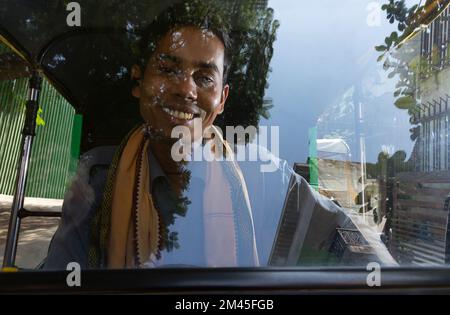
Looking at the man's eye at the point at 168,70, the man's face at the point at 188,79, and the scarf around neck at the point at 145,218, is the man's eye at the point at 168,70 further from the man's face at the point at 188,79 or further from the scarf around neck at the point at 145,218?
the scarf around neck at the point at 145,218

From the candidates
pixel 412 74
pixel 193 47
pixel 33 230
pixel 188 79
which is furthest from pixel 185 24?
pixel 33 230

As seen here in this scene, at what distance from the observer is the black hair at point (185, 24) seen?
1.36m

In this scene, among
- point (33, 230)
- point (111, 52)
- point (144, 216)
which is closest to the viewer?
point (144, 216)

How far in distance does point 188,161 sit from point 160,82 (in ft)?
0.93

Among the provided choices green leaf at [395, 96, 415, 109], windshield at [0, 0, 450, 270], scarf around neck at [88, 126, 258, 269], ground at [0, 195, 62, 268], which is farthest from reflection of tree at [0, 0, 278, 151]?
green leaf at [395, 96, 415, 109]

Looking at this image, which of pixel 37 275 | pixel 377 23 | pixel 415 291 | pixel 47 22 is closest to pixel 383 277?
pixel 415 291

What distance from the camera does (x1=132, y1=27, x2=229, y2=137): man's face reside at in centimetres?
136

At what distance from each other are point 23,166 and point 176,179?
0.66 m

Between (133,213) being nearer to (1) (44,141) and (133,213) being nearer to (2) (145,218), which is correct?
(2) (145,218)

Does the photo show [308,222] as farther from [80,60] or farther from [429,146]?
[80,60]

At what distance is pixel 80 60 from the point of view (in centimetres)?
164

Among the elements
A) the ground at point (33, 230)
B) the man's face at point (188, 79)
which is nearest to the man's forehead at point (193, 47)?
the man's face at point (188, 79)

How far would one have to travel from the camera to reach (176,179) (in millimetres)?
1386

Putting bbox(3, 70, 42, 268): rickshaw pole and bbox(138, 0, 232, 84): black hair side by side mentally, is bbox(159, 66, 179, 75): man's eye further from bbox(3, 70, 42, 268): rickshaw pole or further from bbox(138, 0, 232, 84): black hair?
bbox(3, 70, 42, 268): rickshaw pole
